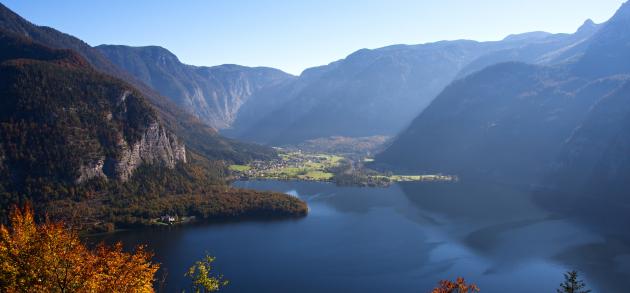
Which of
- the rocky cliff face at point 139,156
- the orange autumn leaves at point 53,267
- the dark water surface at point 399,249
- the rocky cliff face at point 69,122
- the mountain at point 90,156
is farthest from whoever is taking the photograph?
the rocky cliff face at point 139,156

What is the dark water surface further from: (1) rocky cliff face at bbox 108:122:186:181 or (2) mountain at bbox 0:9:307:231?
(1) rocky cliff face at bbox 108:122:186:181

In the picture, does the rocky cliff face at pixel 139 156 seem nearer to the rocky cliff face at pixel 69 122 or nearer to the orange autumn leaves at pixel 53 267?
the rocky cliff face at pixel 69 122

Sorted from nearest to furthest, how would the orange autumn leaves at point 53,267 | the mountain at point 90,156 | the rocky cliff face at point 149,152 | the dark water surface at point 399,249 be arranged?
1. the orange autumn leaves at point 53,267
2. the dark water surface at point 399,249
3. the mountain at point 90,156
4. the rocky cliff face at point 149,152

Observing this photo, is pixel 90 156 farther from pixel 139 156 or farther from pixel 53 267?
pixel 53 267

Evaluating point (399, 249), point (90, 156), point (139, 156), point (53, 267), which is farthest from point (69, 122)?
point (53, 267)

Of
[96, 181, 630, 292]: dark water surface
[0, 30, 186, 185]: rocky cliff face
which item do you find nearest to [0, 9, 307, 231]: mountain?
[0, 30, 186, 185]: rocky cliff face

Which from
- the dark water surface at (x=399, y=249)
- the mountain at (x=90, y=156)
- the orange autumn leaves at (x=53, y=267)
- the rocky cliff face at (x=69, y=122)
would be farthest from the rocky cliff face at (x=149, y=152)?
the orange autumn leaves at (x=53, y=267)
